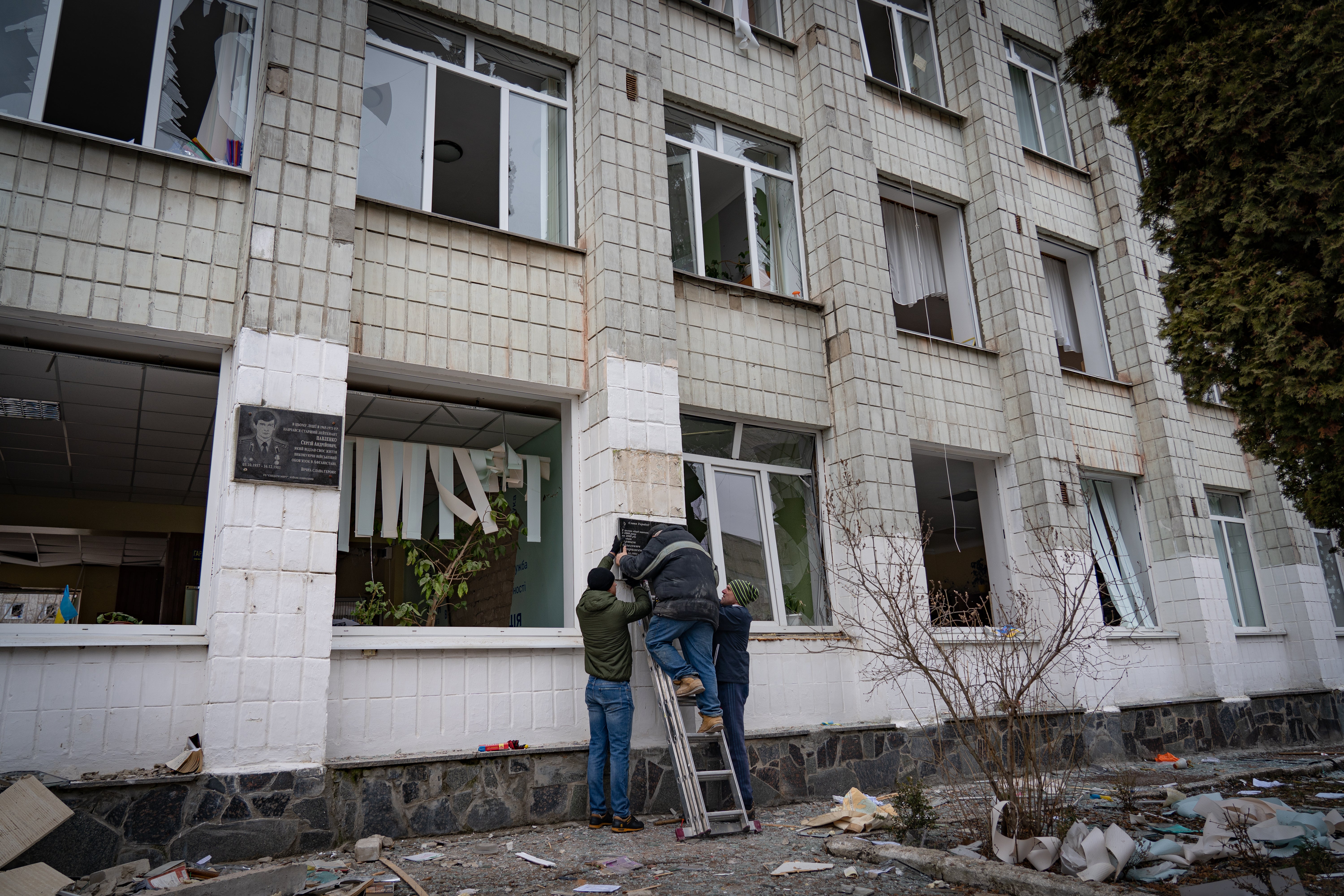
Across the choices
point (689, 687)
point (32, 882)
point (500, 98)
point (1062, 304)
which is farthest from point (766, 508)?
point (1062, 304)

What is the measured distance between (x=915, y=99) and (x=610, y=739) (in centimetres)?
993

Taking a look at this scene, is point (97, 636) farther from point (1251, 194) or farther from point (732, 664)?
point (1251, 194)

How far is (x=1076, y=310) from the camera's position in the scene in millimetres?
14289

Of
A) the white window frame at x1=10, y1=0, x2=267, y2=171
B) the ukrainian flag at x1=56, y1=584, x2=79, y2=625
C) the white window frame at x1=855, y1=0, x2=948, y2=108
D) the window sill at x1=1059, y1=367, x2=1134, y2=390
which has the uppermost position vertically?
the white window frame at x1=855, y1=0, x2=948, y2=108

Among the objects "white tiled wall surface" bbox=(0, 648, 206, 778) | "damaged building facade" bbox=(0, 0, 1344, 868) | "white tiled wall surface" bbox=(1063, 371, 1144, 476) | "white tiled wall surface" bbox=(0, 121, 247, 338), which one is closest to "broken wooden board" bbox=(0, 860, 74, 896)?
"damaged building facade" bbox=(0, 0, 1344, 868)

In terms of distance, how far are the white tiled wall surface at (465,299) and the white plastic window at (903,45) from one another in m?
6.88

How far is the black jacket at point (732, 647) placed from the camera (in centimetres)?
774

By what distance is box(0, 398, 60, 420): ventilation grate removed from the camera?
27.2ft

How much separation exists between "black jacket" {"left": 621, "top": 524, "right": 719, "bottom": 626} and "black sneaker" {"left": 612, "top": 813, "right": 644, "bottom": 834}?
61.9 inches

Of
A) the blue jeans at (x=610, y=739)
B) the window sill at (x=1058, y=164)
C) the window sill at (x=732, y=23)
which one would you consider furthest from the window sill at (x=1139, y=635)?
the window sill at (x=732, y=23)

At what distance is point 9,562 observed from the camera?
45.1ft

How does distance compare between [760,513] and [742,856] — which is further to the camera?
[760,513]

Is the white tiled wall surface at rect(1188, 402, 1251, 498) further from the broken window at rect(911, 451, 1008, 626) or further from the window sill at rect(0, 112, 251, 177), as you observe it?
the window sill at rect(0, 112, 251, 177)

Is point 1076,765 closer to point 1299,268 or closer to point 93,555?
point 1299,268
